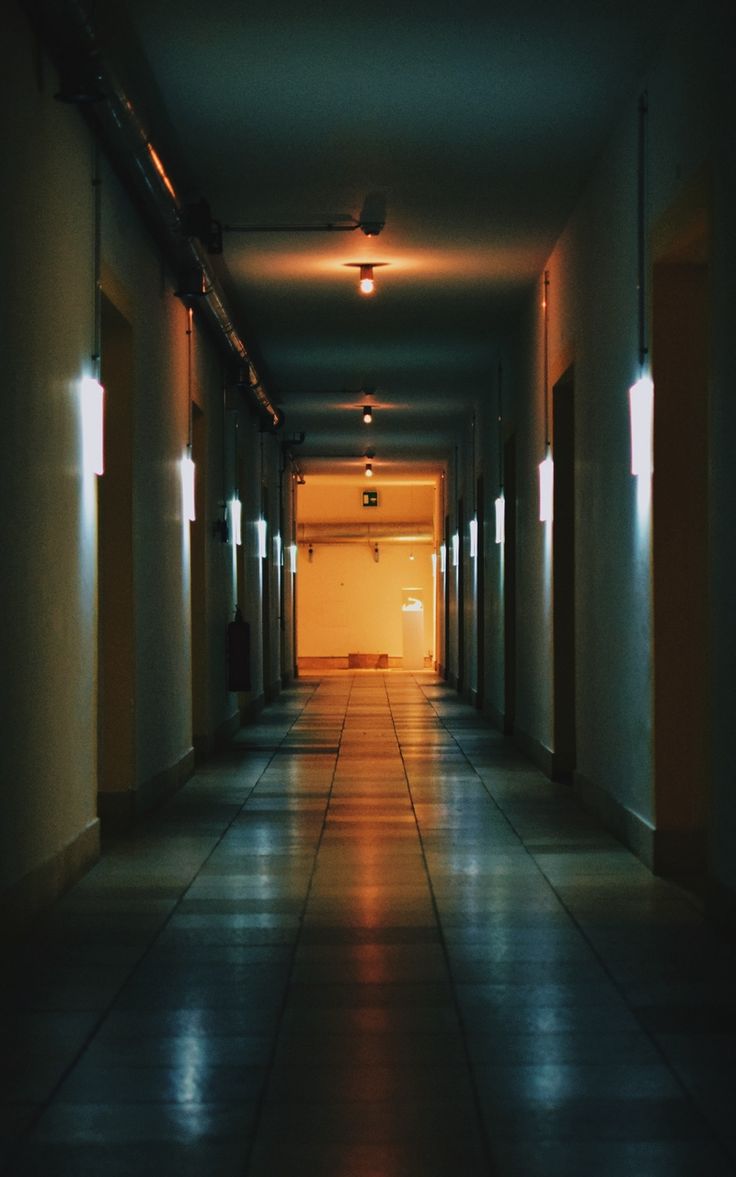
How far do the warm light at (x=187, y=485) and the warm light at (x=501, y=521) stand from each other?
4.15 meters

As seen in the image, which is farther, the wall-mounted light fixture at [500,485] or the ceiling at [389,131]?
the wall-mounted light fixture at [500,485]

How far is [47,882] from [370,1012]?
2010 millimetres

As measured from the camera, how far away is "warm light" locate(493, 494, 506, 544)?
1465cm

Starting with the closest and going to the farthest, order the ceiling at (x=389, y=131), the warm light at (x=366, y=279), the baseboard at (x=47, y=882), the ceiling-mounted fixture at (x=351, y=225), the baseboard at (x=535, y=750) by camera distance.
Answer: the baseboard at (x=47, y=882), the ceiling at (x=389, y=131), the ceiling-mounted fixture at (x=351, y=225), the warm light at (x=366, y=279), the baseboard at (x=535, y=750)

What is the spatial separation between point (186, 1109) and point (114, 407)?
216 inches

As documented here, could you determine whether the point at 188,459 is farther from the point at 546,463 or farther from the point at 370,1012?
the point at 370,1012

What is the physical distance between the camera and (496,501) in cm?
1538

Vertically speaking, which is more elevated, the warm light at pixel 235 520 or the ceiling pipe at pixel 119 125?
the ceiling pipe at pixel 119 125

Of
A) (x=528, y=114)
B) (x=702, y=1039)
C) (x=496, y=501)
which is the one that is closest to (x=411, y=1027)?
(x=702, y=1039)

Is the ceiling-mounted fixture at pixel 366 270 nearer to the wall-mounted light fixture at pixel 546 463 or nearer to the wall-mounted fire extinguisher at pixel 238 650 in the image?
the wall-mounted light fixture at pixel 546 463

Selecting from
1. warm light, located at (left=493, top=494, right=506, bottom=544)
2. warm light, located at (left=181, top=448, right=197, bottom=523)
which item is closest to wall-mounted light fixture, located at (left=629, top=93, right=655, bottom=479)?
warm light, located at (left=181, top=448, right=197, bottom=523)

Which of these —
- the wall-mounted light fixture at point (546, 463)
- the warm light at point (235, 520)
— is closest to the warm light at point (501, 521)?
the warm light at point (235, 520)

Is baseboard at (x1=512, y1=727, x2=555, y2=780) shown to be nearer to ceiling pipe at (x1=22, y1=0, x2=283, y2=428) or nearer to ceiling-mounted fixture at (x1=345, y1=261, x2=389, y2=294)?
ceiling-mounted fixture at (x1=345, y1=261, x2=389, y2=294)

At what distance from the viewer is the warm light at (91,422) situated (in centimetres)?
705
